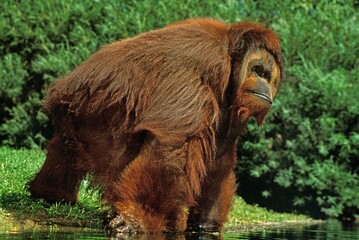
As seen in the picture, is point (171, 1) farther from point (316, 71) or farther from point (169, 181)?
point (169, 181)

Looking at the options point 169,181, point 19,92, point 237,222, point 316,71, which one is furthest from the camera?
point 19,92

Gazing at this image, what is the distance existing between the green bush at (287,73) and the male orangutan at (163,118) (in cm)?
433

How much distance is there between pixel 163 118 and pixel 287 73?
19.5 ft

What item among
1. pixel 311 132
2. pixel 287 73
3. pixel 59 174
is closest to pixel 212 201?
pixel 59 174

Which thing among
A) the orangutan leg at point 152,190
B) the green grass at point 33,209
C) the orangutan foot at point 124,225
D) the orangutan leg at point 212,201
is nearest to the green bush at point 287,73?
the green grass at point 33,209

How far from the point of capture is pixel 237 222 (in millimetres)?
7859

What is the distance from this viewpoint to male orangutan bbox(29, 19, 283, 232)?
5.41 metres

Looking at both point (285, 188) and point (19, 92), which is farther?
point (19, 92)

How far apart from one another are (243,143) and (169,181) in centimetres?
576

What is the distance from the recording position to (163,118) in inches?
217

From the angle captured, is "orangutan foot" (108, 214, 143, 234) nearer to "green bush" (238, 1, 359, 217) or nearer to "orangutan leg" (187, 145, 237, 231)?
"orangutan leg" (187, 145, 237, 231)

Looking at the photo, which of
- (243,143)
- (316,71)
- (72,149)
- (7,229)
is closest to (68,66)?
(243,143)

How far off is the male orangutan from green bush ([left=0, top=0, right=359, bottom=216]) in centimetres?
433

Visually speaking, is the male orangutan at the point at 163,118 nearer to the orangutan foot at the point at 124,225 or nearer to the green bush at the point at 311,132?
the orangutan foot at the point at 124,225
